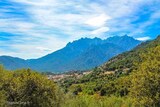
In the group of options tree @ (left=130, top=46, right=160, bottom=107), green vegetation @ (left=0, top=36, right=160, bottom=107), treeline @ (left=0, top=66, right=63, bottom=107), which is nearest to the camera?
tree @ (left=130, top=46, right=160, bottom=107)

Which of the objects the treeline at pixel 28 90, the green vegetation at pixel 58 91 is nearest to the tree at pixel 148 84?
the green vegetation at pixel 58 91

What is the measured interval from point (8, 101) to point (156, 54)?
29.7 m

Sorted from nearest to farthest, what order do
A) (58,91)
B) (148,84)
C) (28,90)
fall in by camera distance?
(148,84), (28,90), (58,91)

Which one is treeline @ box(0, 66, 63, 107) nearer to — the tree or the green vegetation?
the green vegetation

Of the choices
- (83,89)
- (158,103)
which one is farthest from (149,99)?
(83,89)

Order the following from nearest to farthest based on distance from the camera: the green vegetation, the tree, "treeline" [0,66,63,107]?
the tree, the green vegetation, "treeline" [0,66,63,107]

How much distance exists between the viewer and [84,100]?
83.5 m

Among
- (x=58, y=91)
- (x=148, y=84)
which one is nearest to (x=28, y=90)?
(x=58, y=91)

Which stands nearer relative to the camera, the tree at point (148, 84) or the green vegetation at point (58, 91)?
the tree at point (148, 84)

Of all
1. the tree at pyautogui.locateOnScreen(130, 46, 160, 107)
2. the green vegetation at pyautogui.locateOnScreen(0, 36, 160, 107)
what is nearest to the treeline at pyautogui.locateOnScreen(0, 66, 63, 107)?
the green vegetation at pyautogui.locateOnScreen(0, 36, 160, 107)

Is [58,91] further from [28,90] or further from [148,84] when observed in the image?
[148,84]

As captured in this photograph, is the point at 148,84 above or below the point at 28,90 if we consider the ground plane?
above

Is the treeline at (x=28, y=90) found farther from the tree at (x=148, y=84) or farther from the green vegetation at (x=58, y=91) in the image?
the tree at (x=148, y=84)

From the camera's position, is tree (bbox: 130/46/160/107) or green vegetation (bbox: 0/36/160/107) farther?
green vegetation (bbox: 0/36/160/107)
